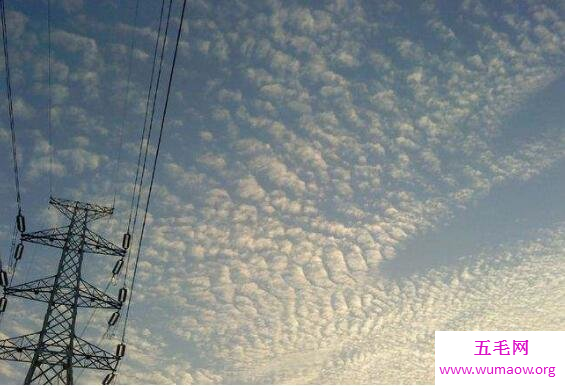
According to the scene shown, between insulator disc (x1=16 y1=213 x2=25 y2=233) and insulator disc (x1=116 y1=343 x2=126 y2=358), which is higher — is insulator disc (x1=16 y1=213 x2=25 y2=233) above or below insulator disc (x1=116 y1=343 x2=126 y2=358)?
above

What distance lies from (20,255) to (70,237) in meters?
5.17

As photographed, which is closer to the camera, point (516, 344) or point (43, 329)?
point (516, 344)

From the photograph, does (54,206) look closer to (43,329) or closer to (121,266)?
(121,266)

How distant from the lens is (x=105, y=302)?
1120 inches

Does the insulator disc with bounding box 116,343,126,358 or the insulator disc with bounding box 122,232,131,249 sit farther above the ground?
the insulator disc with bounding box 122,232,131,249

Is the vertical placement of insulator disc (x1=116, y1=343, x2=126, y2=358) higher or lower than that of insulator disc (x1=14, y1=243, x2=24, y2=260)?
lower

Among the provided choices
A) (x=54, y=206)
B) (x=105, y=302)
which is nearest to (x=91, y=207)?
(x=54, y=206)

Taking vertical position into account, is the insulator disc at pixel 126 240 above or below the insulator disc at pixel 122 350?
above

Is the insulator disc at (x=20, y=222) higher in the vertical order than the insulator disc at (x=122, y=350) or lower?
higher

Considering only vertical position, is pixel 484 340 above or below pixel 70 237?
below

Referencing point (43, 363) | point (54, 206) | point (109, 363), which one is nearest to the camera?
point (43, 363)

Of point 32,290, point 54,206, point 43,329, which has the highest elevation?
point 54,206

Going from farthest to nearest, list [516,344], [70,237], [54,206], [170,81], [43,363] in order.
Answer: [54,206]
[70,237]
[43,363]
[516,344]
[170,81]

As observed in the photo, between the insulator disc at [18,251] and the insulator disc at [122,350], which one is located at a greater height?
the insulator disc at [18,251]
